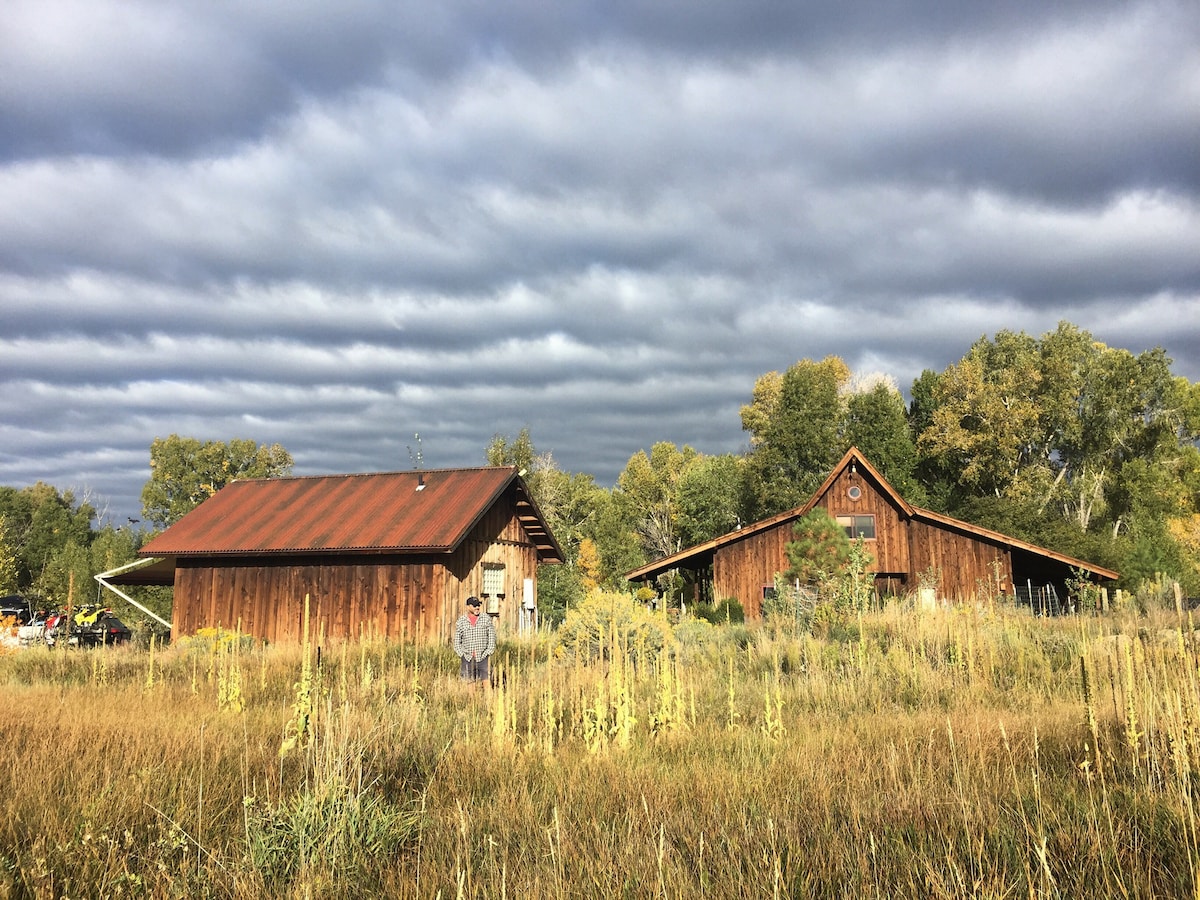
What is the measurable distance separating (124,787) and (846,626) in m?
10.9

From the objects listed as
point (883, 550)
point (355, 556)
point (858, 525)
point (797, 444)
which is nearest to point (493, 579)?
point (355, 556)

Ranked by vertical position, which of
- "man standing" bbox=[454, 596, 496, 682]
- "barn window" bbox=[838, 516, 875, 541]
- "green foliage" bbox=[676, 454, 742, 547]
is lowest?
"man standing" bbox=[454, 596, 496, 682]

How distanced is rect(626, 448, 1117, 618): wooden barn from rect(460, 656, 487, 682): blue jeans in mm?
20053

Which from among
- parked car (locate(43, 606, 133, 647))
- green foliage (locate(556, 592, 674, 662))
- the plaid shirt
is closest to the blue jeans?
the plaid shirt

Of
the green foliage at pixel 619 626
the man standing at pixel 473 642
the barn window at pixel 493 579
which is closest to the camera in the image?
the man standing at pixel 473 642

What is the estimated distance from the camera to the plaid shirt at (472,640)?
11.0 m

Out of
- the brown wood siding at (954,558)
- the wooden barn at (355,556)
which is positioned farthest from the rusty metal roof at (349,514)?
the brown wood siding at (954,558)

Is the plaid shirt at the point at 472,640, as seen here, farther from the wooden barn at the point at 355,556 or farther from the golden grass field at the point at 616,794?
the wooden barn at the point at 355,556

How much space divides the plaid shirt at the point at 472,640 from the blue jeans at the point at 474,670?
0.12 meters

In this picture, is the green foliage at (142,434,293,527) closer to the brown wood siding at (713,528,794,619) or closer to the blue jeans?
the brown wood siding at (713,528,794,619)

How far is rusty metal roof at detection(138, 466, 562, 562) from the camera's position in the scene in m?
22.0

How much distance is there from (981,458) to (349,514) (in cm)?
3759

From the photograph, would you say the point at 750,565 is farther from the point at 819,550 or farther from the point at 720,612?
the point at 819,550

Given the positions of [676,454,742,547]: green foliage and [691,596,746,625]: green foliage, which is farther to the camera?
[676,454,742,547]: green foliage
